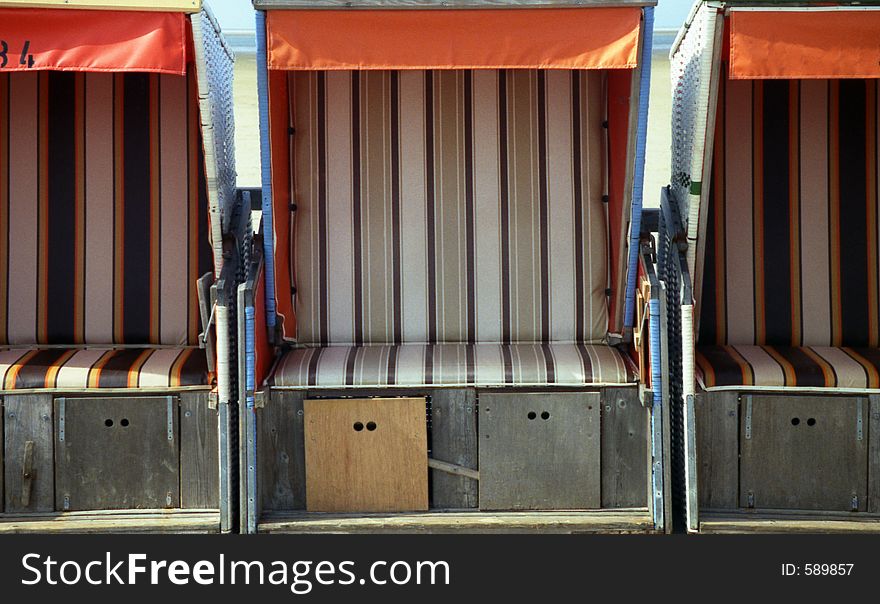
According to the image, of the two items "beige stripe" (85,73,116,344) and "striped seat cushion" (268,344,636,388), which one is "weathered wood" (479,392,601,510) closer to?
Result: "striped seat cushion" (268,344,636,388)

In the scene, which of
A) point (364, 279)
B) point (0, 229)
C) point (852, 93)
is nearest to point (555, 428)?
point (364, 279)

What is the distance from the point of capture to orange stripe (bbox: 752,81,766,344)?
498cm

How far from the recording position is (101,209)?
504 centimetres

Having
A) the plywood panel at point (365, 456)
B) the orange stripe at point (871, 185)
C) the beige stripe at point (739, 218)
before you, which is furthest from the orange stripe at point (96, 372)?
the orange stripe at point (871, 185)

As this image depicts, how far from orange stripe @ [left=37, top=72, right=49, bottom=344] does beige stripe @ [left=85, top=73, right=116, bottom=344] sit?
0.55ft

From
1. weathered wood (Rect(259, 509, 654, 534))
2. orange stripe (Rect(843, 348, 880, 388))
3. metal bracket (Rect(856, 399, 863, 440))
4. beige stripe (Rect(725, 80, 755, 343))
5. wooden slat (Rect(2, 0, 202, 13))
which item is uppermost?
wooden slat (Rect(2, 0, 202, 13))

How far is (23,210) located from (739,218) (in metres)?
3.06

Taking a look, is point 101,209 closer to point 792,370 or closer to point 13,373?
point 13,373

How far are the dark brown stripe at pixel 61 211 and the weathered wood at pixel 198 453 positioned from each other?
2.72 feet

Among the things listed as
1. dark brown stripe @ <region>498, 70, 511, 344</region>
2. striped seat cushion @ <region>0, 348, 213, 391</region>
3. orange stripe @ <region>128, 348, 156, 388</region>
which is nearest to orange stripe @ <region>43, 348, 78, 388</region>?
striped seat cushion @ <region>0, 348, 213, 391</region>

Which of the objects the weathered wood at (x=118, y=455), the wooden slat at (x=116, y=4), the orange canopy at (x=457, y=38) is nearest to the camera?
the wooden slat at (x=116, y=4)

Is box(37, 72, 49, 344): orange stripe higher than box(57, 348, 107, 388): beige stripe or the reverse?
higher

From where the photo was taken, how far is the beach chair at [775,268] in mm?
4047

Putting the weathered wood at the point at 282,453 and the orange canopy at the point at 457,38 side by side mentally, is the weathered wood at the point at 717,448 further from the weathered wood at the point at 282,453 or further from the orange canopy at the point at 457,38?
the weathered wood at the point at 282,453
